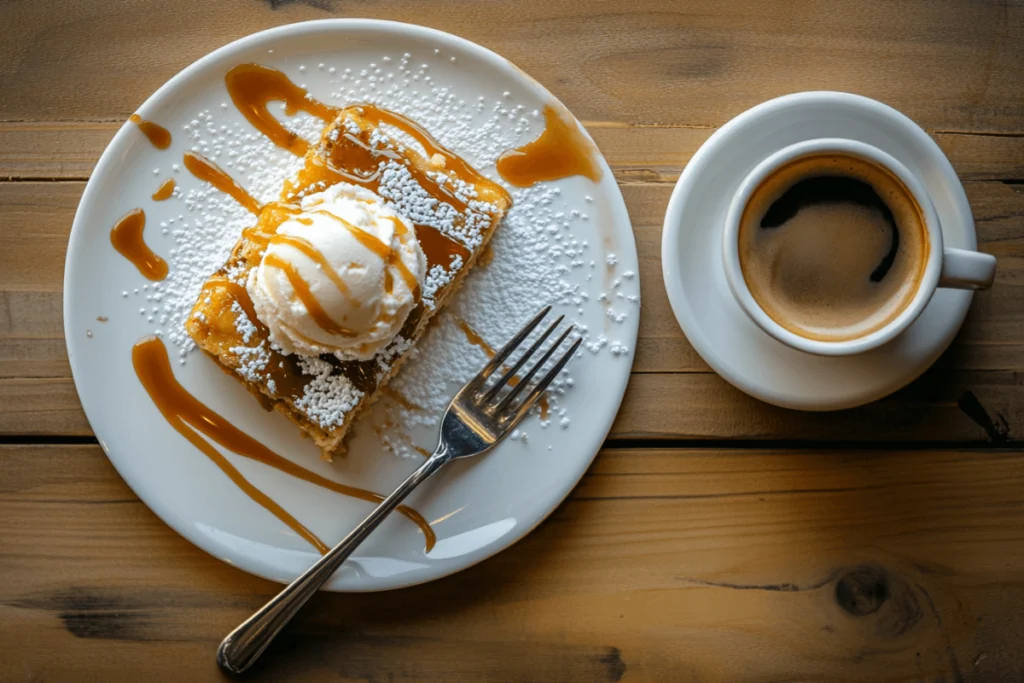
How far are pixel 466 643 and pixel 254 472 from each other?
1.72 feet

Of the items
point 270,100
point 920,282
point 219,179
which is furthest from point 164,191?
point 920,282

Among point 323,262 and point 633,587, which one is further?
point 633,587

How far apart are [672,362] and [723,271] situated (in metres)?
Result: 0.20

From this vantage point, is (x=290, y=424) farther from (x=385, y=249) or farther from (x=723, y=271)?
(x=723, y=271)

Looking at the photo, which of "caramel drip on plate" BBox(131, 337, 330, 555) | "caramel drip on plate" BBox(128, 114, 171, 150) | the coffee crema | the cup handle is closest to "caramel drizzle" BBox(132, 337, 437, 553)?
"caramel drip on plate" BBox(131, 337, 330, 555)

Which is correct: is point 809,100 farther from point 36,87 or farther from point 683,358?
point 36,87

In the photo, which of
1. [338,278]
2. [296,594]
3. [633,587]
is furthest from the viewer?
[633,587]

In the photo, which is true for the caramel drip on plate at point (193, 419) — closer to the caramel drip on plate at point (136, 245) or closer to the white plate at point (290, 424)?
the white plate at point (290, 424)

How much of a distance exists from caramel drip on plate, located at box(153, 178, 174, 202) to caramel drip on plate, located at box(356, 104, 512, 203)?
385 millimetres

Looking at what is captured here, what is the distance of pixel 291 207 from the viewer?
1.27 m

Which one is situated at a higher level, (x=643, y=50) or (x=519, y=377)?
(x=643, y=50)

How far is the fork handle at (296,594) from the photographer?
1.27 m

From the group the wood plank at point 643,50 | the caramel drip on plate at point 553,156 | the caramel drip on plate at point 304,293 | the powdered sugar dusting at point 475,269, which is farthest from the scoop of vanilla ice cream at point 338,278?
the wood plank at point 643,50

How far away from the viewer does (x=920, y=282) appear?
120 centimetres
